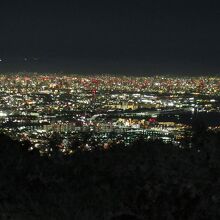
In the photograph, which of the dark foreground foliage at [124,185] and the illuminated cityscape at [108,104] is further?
the illuminated cityscape at [108,104]

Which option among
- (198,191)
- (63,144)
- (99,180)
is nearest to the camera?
(198,191)

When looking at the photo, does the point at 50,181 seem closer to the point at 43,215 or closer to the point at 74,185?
the point at 74,185

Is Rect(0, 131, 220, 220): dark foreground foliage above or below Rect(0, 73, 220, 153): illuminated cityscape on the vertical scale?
above

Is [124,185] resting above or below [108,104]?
above

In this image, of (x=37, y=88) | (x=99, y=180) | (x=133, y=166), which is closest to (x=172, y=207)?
(x=133, y=166)

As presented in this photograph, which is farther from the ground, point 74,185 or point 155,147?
point 155,147

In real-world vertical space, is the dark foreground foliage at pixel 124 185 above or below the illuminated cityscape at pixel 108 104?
above

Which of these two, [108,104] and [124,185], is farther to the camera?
[108,104]

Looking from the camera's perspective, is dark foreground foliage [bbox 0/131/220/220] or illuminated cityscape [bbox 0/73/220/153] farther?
illuminated cityscape [bbox 0/73/220/153]
